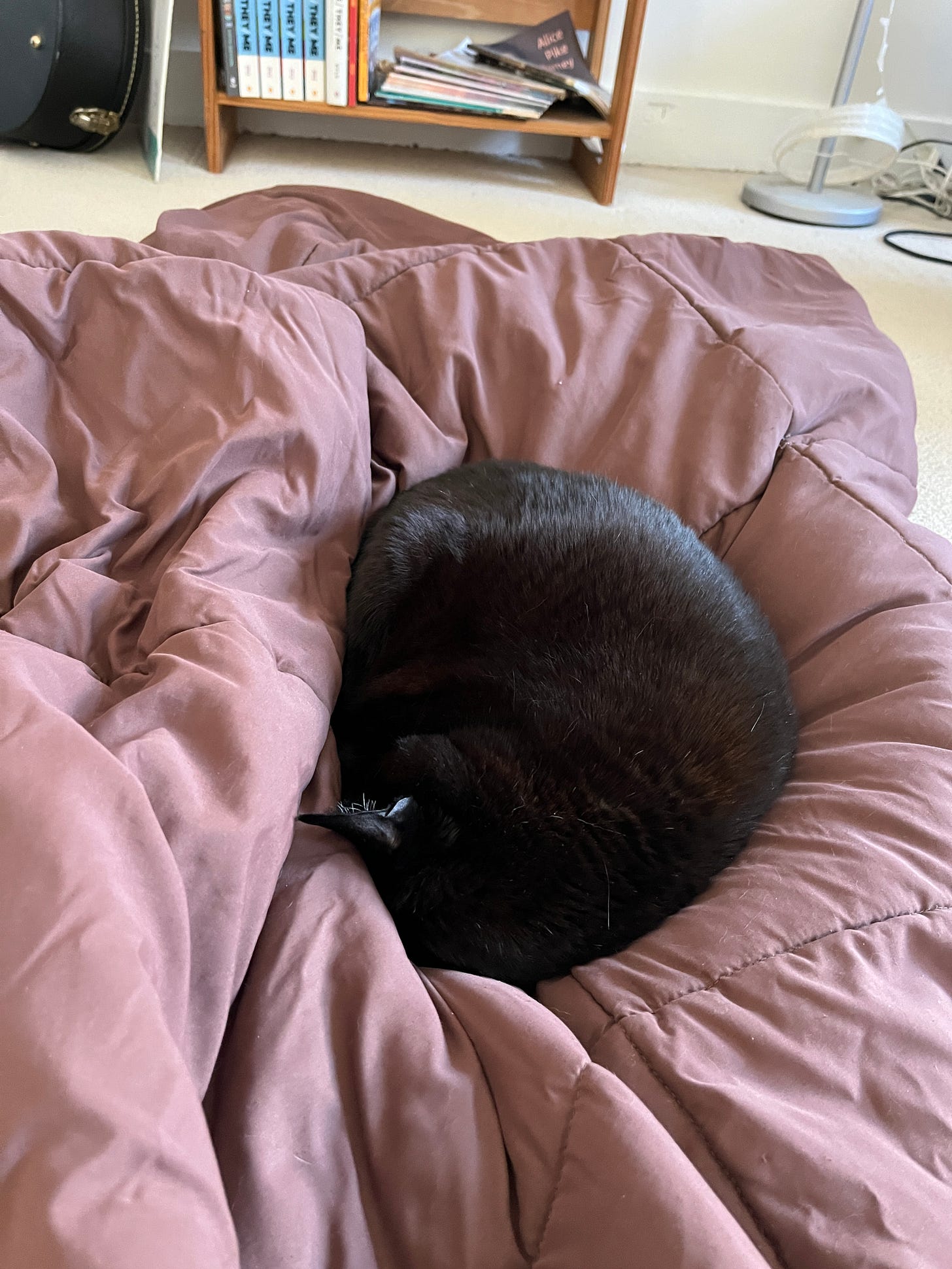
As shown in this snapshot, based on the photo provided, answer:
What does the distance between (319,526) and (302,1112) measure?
1.99 ft

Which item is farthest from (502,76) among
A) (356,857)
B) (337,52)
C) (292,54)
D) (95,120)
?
(356,857)

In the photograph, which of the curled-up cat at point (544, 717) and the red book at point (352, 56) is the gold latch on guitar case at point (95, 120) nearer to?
the red book at point (352, 56)

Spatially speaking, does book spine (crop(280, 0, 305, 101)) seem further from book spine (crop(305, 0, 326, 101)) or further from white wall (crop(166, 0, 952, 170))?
white wall (crop(166, 0, 952, 170))

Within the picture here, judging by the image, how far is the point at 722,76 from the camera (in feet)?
8.70

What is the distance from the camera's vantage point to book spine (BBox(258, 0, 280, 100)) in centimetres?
215

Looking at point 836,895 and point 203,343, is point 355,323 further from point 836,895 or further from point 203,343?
point 836,895

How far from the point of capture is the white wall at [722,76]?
251 cm

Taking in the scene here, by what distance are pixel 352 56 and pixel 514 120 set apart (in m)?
0.41

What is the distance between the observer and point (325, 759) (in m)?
0.86

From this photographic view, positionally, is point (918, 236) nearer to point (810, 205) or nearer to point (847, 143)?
point (810, 205)

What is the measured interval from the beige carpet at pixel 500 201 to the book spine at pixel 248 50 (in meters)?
0.19

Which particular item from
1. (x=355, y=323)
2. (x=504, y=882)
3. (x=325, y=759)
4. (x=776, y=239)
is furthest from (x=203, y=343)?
(x=776, y=239)

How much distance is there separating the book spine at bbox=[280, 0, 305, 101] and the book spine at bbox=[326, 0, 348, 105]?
0.07 metres

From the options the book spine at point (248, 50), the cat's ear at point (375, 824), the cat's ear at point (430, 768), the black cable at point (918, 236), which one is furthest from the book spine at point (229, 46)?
the cat's ear at point (375, 824)
